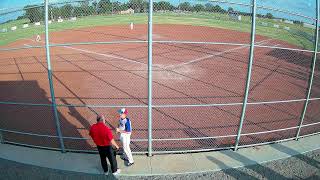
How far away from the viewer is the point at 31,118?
11.5 m

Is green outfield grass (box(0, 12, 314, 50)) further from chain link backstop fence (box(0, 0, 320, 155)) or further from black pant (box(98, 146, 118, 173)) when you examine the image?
black pant (box(98, 146, 118, 173))

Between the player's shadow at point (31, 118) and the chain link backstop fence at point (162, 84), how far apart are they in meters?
0.03

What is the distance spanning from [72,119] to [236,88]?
7421 mm

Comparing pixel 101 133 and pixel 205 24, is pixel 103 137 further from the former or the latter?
pixel 205 24

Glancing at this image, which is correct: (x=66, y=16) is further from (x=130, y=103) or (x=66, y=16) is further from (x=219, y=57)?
(x=219, y=57)

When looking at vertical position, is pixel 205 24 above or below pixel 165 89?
above

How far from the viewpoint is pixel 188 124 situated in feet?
35.4

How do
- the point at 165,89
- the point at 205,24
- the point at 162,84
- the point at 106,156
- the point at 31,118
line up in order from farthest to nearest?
1. the point at 205,24
2. the point at 162,84
3. the point at 165,89
4. the point at 31,118
5. the point at 106,156

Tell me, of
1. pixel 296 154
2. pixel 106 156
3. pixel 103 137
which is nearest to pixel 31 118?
pixel 106 156

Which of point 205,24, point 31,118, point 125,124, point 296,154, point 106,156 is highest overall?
point 205,24

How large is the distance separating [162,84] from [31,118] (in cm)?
601

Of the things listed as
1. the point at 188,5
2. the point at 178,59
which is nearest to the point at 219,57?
the point at 178,59

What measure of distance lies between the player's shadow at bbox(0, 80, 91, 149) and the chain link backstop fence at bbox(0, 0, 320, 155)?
0.11 feet

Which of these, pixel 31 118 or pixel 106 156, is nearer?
pixel 106 156
